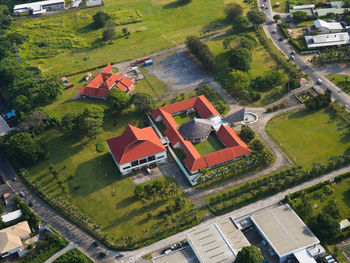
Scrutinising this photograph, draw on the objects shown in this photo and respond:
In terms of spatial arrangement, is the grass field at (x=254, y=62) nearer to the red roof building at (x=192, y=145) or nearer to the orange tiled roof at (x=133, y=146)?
the red roof building at (x=192, y=145)

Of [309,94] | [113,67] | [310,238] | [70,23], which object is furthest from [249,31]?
[310,238]

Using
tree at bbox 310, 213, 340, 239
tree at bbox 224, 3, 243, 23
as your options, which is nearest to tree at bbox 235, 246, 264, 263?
tree at bbox 310, 213, 340, 239

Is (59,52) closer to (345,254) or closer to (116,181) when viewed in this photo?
(116,181)

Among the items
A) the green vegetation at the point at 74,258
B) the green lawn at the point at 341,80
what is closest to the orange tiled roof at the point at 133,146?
the green vegetation at the point at 74,258

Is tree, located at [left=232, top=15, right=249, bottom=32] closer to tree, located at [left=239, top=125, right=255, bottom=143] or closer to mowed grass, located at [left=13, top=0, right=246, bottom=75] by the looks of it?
mowed grass, located at [left=13, top=0, right=246, bottom=75]

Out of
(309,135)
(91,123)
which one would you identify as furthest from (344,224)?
(91,123)
